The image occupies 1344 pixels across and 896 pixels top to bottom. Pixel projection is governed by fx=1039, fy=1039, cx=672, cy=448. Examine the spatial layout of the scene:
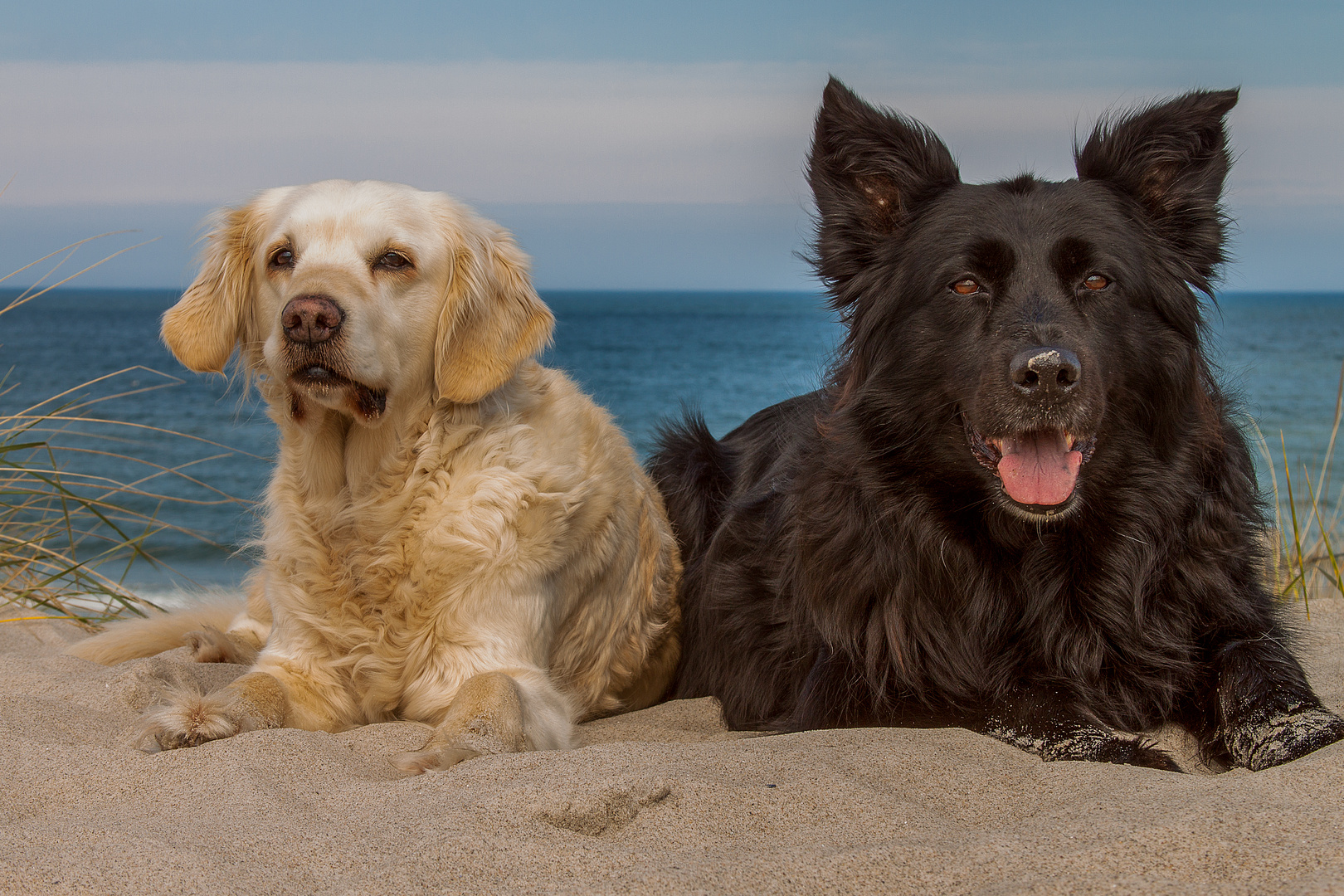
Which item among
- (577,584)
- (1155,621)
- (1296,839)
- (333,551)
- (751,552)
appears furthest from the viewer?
(751,552)

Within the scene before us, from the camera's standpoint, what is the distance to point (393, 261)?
3.02 metres

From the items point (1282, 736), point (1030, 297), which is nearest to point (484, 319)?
point (1030, 297)

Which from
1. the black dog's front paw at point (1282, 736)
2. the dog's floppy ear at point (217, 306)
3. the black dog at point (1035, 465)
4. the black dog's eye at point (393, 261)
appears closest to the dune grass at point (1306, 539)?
the black dog at point (1035, 465)

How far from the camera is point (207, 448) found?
15797 millimetres

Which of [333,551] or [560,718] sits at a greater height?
[333,551]

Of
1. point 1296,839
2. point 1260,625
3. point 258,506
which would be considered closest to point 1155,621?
point 1260,625

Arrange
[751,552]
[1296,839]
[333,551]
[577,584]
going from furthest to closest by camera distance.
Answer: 1. [751,552]
2. [577,584]
3. [333,551]
4. [1296,839]

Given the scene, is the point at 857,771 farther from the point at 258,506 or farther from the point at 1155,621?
the point at 258,506

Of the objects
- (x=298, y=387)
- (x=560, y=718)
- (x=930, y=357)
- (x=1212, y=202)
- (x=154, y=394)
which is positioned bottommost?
(x=154, y=394)

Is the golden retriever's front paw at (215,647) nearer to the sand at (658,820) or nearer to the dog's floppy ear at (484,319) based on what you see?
the sand at (658,820)

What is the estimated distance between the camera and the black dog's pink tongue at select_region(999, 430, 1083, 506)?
2711mm

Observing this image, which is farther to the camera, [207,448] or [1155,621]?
[207,448]

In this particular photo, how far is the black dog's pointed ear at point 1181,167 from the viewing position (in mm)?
2957

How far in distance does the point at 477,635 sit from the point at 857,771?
118 centimetres
